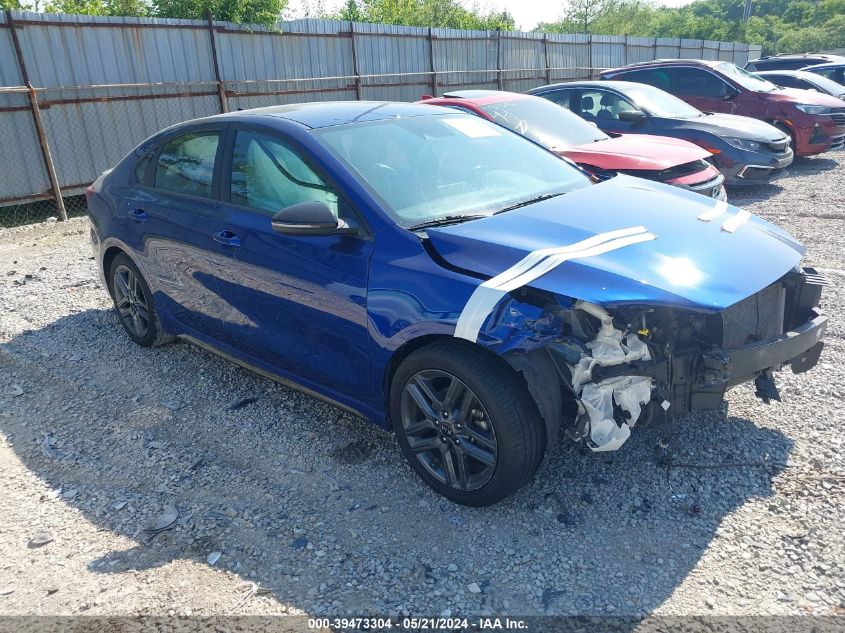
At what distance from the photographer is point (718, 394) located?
9.63 feet

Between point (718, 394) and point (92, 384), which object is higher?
point (718, 394)

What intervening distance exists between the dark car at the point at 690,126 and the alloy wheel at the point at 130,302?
6.67 metres

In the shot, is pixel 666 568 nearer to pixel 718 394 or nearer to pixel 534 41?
pixel 718 394

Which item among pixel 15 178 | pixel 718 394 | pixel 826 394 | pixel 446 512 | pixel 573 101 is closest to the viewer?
pixel 718 394

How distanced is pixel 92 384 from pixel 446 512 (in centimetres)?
282

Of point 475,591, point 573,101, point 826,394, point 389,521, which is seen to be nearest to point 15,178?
point 573,101

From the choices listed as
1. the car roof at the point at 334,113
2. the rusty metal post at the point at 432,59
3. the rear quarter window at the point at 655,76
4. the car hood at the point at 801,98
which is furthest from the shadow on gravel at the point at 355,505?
the rusty metal post at the point at 432,59

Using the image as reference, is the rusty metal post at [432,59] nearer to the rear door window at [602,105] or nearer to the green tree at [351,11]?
the rear door window at [602,105]

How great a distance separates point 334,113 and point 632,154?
4.19 m

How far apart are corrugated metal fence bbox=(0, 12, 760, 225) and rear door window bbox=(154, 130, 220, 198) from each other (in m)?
5.52

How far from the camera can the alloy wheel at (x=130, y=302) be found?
4926 millimetres

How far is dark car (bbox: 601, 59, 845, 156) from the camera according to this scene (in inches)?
444

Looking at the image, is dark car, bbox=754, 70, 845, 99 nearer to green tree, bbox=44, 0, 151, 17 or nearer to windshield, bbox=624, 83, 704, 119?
windshield, bbox=624, 83, 704, 119

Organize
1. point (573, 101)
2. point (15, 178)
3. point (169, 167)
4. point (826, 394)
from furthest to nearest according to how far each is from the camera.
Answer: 1. point (573, 101)
2. point (15, 178)
3. point (169, 167)
4. point (826, 394)
